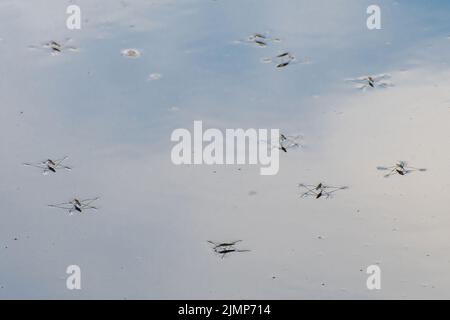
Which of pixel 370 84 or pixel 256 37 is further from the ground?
pixel 256 37

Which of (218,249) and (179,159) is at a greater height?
(179,159)

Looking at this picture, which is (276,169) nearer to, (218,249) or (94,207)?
(218,249)

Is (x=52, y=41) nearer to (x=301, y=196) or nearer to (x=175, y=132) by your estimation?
(x=175, y=132)

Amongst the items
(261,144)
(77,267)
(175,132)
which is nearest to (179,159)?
(175,132)
